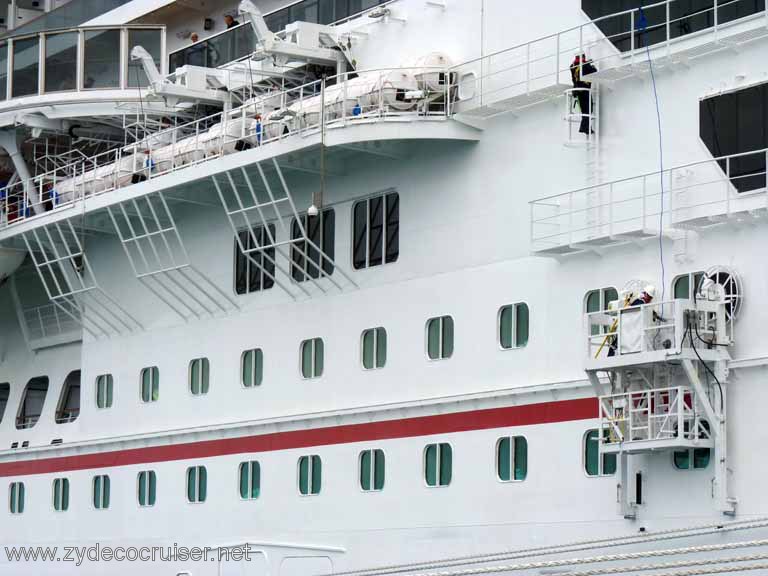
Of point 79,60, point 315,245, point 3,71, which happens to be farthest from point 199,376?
point 3,71

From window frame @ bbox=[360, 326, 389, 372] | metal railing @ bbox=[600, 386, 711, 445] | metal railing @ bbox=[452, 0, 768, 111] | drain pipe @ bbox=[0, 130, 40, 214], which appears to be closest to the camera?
metal railing @ bbox=[600, 386, 711, 445]

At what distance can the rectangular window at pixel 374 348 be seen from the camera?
992 inches

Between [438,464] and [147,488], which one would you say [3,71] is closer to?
[147,488]

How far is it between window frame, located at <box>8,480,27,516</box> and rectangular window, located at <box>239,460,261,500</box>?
8067 mm

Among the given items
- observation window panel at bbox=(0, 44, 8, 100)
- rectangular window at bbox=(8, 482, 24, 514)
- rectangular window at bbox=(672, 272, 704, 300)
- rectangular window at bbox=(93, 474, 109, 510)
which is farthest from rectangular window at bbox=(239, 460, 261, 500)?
observation window panel at bbox=(0, 44, 8, 100)

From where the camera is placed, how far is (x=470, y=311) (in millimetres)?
23625

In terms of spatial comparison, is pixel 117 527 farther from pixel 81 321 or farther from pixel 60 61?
pixel 60 61

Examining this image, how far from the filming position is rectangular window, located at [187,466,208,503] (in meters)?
28.4

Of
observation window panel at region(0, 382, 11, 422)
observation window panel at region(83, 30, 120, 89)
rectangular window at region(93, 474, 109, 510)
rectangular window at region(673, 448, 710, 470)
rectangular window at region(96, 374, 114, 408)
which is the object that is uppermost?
observation window panel at region(83, 30, 120, 89)

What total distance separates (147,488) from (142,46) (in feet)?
31.3

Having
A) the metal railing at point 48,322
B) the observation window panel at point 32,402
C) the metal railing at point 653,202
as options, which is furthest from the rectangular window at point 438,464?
the observation window panel at point 32,402

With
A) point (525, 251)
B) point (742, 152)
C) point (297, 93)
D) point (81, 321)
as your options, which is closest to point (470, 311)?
point (525, 251)

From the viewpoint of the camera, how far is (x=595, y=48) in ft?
74.0

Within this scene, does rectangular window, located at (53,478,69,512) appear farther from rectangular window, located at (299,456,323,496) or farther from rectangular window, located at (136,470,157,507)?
rectangular window, located at (299,456,323,496)
